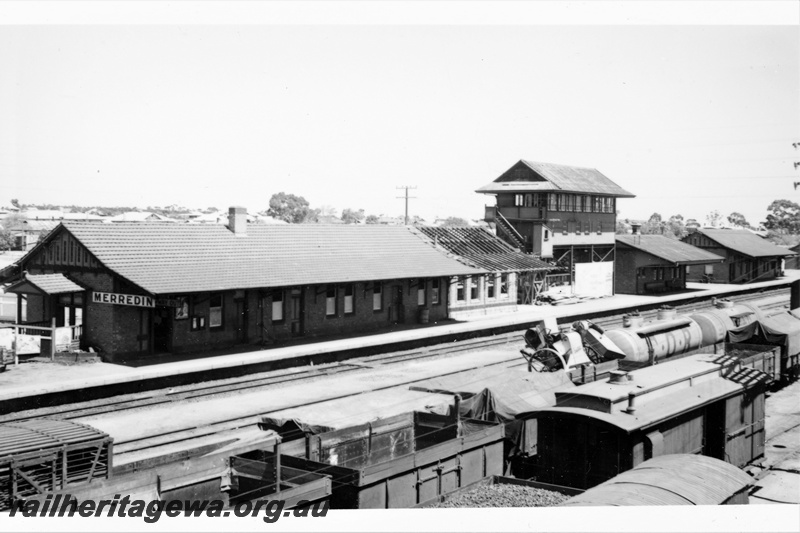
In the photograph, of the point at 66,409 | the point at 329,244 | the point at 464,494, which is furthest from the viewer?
the point at 329,244

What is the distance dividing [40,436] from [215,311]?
15923mm

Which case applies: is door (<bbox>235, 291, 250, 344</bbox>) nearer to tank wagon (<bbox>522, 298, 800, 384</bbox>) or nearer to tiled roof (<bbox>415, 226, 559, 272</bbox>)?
tank wagon (<bbox>522, 298, 800, 384</bbox>)

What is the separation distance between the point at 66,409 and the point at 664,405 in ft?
49.8

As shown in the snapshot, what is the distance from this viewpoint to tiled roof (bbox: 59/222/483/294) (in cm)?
2761

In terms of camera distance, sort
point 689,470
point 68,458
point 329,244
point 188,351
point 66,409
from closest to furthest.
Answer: point 689,470 → point 68,458 → point 66,409 → point 188,351 → point 329,244

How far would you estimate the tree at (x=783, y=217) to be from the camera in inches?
4281

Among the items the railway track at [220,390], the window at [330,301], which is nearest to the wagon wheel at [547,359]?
the railway track at [220,390]

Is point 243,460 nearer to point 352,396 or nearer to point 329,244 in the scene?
point 352,396

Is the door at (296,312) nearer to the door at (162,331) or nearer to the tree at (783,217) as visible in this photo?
the door at (162,331)

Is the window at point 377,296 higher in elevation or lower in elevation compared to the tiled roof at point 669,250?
lower

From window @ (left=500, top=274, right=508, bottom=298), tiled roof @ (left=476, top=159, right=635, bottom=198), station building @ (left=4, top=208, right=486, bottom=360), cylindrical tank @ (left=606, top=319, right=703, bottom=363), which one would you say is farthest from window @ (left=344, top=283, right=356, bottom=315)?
tiled roof @ (left=476, top=159, right=635, bottom=198)

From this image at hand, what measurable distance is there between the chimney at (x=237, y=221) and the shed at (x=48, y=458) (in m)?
18.8

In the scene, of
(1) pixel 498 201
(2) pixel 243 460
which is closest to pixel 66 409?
(2) pixel 243 460

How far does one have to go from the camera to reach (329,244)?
35.6m
